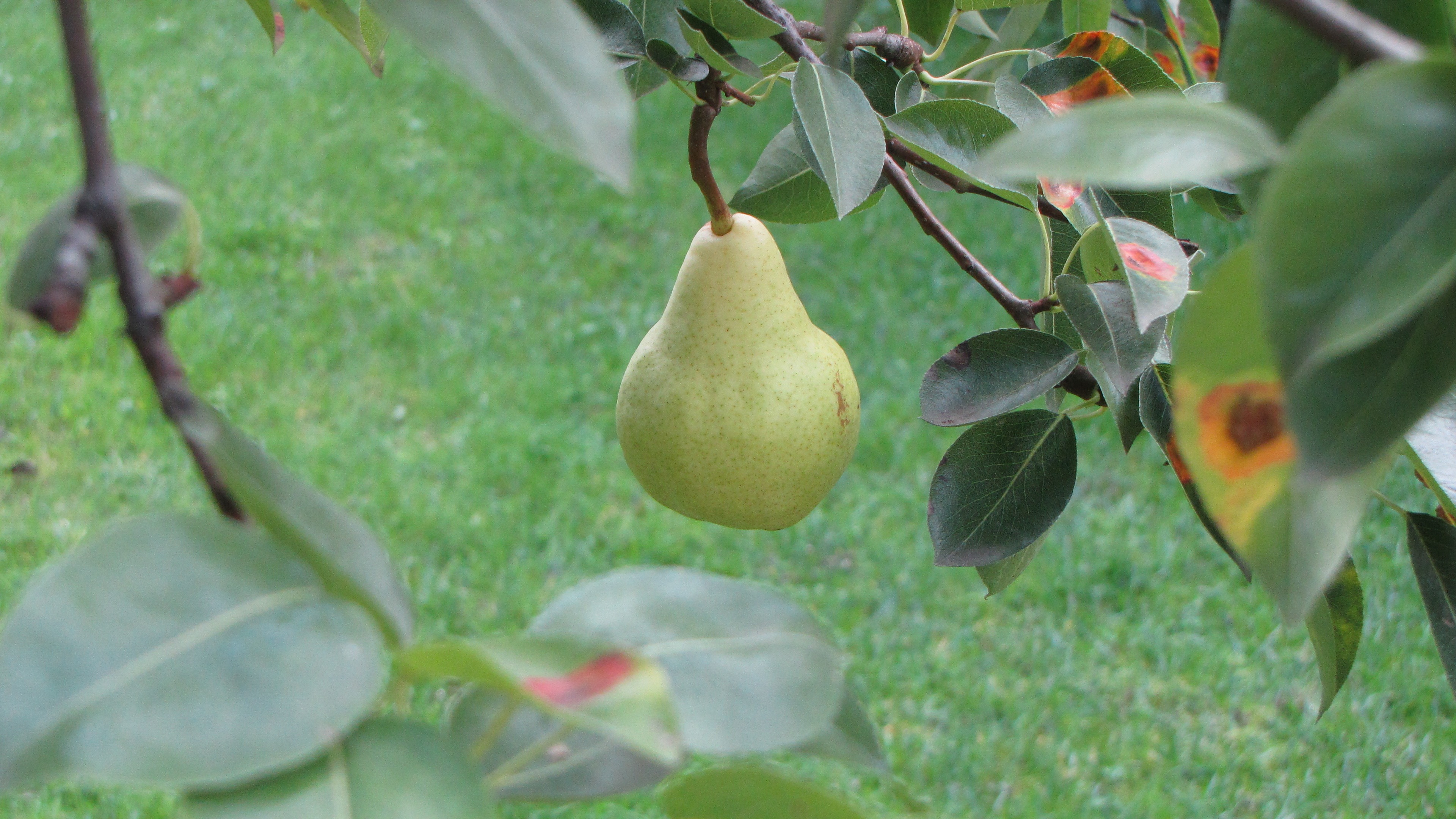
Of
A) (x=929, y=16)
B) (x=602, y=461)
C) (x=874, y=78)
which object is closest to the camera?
(x=874, y=78)

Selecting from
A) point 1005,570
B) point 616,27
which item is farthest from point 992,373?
point 616,27

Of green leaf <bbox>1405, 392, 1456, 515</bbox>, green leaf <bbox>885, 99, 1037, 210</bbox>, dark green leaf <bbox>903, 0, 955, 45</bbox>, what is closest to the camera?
green leaf <bbox>1405, 392, 1456, 515</bbox>

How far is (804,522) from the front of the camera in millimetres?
2521

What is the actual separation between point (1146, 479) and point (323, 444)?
1881 millimetres

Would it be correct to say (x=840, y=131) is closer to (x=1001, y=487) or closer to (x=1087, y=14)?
(x=1001, y=487)

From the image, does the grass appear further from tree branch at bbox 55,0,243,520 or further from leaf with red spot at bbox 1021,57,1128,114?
tree branch at bbox 55,0,243,520

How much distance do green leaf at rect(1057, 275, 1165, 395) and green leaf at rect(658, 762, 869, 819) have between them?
0.97 feet

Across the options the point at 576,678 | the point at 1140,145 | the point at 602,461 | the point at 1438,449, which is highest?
the point at 1140,145

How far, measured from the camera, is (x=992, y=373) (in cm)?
67

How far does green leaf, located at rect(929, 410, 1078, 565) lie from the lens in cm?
69

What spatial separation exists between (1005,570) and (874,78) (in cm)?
34

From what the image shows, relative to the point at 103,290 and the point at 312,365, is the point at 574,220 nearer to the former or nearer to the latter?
the point at 312,365

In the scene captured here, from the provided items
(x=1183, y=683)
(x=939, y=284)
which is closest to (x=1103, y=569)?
(x=1183, y=683)

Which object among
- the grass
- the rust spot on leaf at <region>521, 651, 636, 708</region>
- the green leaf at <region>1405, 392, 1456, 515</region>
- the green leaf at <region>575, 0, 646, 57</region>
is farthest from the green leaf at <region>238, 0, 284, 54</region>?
the grass
